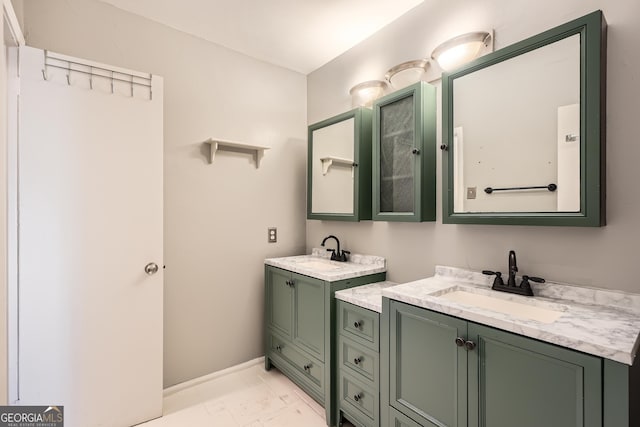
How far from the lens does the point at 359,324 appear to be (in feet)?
5.51

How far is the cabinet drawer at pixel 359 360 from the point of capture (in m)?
1.59

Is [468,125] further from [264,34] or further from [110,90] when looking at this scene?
[110,90]

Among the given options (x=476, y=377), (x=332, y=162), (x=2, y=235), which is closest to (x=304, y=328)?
(x=476, y=377)

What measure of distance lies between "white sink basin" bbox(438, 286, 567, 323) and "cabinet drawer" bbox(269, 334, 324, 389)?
96 centimetres

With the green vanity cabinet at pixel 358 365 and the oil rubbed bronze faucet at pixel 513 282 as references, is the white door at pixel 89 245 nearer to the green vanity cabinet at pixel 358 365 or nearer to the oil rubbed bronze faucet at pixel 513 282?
the green vanity cabinet at pixel 358 365

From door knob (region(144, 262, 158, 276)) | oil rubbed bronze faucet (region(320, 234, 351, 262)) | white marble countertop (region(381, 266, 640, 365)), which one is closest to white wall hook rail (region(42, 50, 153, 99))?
door knob (region(144, 262, 158, 276))

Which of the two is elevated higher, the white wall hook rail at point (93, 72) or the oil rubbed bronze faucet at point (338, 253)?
the white wall hook rail at point (93, 72)

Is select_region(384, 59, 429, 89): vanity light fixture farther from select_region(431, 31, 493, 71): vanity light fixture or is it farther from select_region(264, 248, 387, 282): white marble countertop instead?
select_region(264, 248, 387, 282): white marble countertop

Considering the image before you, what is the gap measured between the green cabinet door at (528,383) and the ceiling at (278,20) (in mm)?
2019

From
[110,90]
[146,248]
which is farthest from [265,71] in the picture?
[146,248]

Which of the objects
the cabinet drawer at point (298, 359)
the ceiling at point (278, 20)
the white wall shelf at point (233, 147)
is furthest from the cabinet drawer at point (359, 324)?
the ceiling at point (278, 20)

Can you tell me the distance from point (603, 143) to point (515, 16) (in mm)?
775

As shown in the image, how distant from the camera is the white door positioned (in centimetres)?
158

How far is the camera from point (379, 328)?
156 centimetres
